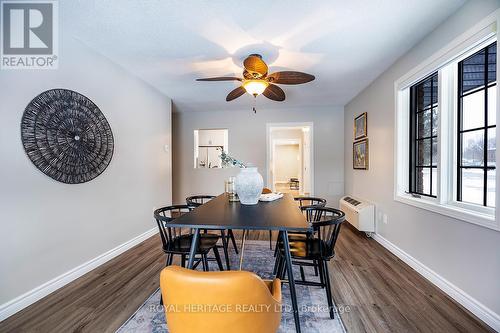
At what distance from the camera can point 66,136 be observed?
2070 millimetres

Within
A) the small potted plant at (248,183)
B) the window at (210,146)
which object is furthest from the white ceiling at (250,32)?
the window at (210,146)

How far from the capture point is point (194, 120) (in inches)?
206

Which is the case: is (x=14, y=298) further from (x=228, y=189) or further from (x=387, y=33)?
(x=387, y=33)

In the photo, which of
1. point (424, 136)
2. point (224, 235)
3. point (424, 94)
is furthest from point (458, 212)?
point (224, 235)

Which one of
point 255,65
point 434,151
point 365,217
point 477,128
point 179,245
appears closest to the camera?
point 477,128

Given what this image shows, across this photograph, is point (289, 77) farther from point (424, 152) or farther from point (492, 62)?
point (424, 152)

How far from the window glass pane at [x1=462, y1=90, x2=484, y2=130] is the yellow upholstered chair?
7.26 ft

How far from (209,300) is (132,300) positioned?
1532 millimetres

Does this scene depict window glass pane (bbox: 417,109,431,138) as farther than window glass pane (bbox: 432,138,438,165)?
Yes

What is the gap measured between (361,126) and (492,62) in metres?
2.14

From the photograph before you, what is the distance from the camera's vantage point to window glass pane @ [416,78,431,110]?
2.35 metres

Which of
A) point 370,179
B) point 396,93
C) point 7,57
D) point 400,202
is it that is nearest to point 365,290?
point 400,202

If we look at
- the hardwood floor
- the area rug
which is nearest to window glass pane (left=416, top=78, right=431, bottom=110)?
the hardwood floor

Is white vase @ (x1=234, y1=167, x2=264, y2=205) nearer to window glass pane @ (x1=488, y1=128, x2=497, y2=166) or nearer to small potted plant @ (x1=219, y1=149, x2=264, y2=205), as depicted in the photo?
small potted plant @ (x1=219, y1=149, x2=264, y2=205)
